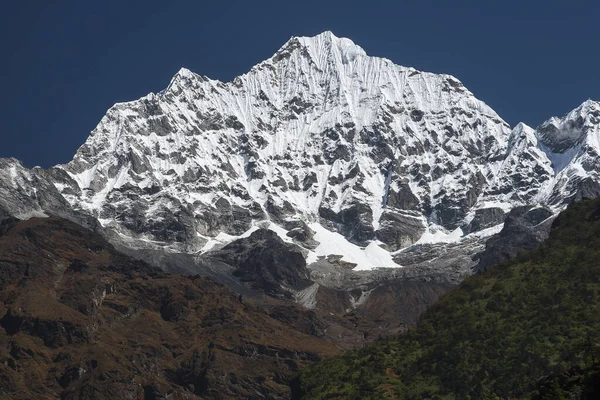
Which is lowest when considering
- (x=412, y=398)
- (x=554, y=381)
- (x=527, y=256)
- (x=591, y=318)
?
(x=554, y=381)

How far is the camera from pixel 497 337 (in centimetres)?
13000

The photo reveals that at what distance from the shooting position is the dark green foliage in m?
124

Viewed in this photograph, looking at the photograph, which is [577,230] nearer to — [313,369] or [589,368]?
[313,369]

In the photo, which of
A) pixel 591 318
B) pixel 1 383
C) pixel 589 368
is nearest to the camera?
pixel 589 368

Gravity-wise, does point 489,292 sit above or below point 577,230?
below

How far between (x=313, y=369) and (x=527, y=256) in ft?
102

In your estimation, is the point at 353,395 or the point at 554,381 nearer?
the point at 554,381

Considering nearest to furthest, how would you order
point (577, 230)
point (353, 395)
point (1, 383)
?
point (353, 395) < point (577, 230) < point (1, 383)

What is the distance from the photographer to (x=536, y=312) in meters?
132

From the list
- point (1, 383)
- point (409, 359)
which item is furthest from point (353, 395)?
point (1, 383)

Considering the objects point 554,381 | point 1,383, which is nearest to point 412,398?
point 554,381

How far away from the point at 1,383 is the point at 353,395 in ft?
273

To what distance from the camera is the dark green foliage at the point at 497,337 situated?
123625 millimetres

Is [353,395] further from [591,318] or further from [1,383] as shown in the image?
[1,383]
